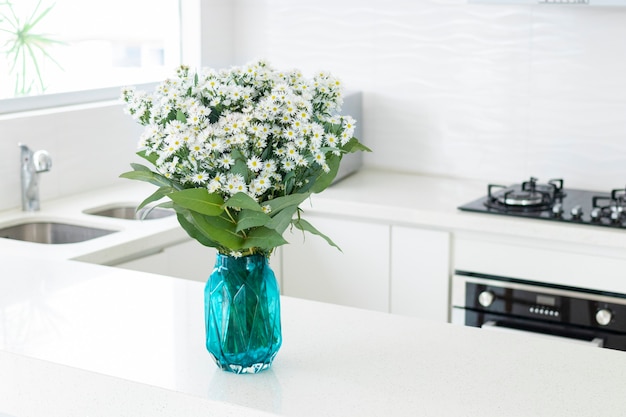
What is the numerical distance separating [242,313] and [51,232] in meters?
1.74

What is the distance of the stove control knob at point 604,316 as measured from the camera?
2.95 meters

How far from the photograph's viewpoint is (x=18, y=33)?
10.8 ft

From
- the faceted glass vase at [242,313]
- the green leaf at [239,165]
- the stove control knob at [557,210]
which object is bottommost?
the stove control knob at [557,210]

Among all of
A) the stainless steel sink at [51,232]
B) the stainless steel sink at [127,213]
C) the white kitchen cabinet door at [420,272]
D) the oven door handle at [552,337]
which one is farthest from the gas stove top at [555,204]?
the stainless steel sink at [51,232]

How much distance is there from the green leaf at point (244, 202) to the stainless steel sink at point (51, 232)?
1.67m

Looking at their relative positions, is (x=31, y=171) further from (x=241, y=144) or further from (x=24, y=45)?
(x=241, y=144)

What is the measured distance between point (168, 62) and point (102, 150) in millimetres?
669

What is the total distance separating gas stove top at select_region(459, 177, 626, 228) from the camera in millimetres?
3037

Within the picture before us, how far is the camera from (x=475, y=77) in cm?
373

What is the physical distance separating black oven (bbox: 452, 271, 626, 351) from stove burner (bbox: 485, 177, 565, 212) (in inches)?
10.1

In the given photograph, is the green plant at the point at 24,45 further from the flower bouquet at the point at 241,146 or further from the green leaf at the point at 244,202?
the green leaf at the point at 244,202

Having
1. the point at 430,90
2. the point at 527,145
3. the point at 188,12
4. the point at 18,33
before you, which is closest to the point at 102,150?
the point at 18,33

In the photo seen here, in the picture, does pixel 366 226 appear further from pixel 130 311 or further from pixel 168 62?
pixel 130 311

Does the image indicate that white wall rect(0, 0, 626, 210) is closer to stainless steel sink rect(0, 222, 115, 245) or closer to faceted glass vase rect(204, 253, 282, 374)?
stainless steel sink rect(0, 222, 115, 245)
